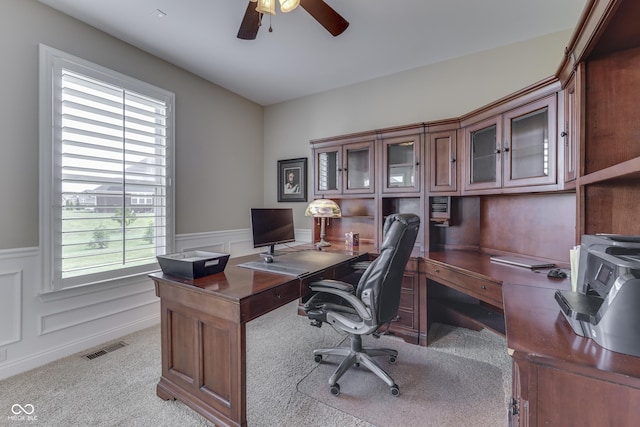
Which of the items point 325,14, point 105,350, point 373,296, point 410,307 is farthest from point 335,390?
point 325,14

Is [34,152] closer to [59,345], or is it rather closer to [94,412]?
[59,345]

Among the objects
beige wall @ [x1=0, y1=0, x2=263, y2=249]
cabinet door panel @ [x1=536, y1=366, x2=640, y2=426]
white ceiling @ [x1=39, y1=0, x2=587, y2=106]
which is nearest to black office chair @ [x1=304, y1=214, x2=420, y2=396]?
cabinet door panel @ [x1=536, y1=366, x2=640, y2=426]

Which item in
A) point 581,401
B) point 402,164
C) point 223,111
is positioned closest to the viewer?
point 581,401

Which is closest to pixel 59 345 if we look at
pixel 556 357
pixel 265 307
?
pixel 265 307

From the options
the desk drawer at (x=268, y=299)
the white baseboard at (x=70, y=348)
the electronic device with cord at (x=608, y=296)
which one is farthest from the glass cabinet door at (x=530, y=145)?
the white baseboard at (x=70, y=348)

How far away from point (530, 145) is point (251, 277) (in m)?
2.21

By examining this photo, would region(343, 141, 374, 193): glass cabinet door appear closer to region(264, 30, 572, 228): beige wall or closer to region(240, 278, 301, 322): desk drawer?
region(264, 30, 572, 228): beige wall

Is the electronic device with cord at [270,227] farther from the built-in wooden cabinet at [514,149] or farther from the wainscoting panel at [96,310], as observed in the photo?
the built-in wooden cabinet at [514,149]

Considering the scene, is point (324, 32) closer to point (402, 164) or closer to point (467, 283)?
point (402, 164)

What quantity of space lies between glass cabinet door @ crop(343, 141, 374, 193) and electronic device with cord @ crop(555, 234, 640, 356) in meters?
2.13

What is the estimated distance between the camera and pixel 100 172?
2.46 m

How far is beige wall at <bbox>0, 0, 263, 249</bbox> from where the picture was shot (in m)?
2.05

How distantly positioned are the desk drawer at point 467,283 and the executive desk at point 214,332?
1168mm

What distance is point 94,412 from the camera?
1688mm
